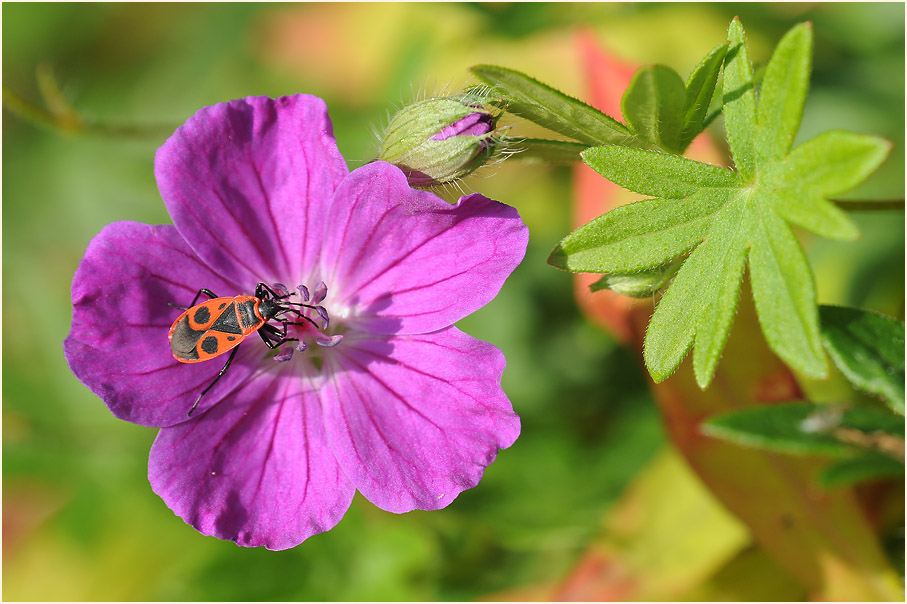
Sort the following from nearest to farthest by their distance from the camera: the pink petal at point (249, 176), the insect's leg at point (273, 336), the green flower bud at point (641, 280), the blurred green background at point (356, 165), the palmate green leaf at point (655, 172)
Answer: the palmate green leaf at point (655, 172)
the green flower bud at point (641, 280)
the pink petal at point (249, 176)
the insect's leg at point (273, 336)
the blurred green background at point (356, 165)

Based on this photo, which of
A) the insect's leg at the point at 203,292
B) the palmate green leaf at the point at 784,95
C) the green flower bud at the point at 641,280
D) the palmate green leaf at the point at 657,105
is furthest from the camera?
the insect's leg at the point at 203,292

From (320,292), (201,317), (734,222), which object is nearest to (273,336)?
(320,292)

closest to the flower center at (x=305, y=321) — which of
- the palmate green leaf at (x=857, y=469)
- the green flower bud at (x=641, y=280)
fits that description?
the green flower bud at (x=641, y=280)

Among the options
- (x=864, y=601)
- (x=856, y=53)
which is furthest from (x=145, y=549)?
(x=856, y=53)

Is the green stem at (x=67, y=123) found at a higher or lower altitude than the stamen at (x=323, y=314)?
higher

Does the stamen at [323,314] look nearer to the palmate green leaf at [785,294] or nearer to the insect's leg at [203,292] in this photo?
the insect's leg at [203,292]

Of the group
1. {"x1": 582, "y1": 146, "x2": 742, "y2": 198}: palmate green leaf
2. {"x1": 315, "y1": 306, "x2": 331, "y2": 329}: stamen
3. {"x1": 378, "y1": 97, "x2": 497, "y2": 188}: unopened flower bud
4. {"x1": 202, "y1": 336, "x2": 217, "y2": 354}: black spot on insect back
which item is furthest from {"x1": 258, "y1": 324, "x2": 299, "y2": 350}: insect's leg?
{"x1": 582, "y1": 146, "x2": 742, "y2": 198}: palmate green leaf

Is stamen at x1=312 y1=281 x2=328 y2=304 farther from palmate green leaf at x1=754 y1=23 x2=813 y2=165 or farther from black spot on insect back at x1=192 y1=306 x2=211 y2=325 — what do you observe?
palmate green leaf at x1=754 y1=23 x2=813 y2=165
